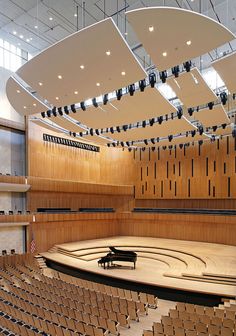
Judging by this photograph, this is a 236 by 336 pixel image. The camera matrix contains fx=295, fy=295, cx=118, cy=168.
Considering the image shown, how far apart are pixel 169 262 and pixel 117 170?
736cm

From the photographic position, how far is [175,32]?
511 cm

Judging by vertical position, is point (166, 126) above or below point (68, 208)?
above

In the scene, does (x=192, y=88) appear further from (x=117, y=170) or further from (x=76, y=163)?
(x=117, y=170)

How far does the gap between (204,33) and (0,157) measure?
10.3 meters

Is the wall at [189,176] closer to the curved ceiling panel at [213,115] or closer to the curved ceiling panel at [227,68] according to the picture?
the curved ceiling panel at [213,115]

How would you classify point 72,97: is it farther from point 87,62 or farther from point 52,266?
point 52,266

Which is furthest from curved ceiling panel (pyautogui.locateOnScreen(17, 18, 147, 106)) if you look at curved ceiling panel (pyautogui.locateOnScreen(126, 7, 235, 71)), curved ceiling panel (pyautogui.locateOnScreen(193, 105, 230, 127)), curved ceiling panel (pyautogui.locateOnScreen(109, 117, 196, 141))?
curved ceiling panel (pyautogui.locateOnScreen(109, 117, 196, 141))

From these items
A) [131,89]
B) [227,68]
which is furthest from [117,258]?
[227,68]

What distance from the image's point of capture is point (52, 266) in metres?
11.7

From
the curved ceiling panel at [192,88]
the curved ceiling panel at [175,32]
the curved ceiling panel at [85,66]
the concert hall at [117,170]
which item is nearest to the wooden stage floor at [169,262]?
the concert hall at [117,170]

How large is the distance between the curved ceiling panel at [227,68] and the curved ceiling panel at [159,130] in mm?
3176

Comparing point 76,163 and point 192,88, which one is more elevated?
point 192,88

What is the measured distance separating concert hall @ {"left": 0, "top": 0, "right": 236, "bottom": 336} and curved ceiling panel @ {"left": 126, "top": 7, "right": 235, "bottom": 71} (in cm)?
3

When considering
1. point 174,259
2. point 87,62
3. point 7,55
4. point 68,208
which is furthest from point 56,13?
point 174,259
